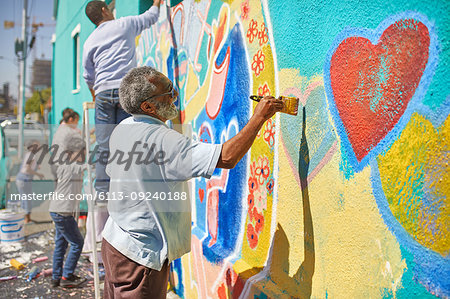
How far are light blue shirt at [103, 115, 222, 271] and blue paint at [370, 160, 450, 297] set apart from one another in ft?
3.01

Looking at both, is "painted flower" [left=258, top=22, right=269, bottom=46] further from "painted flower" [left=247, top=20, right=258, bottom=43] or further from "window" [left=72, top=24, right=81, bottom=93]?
"window" [left=72, top=24, right=81, bottom=93]

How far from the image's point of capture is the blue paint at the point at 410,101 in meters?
1.37

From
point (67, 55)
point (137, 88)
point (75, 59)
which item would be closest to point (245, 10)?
point (137, 88)

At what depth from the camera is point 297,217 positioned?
2.12 metres

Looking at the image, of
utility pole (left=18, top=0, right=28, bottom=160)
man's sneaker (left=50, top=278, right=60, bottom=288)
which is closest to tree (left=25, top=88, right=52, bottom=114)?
utility pole (left=18, top=0, right=28, bottom=160)

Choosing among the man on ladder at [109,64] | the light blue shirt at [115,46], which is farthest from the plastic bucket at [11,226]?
the light blue shirt at [115,46]

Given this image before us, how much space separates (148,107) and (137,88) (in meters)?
0.12

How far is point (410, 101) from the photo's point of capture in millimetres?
1455

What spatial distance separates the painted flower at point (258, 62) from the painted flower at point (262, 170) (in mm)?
586

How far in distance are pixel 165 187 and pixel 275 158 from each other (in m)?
0.73

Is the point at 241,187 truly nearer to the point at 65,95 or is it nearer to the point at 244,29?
the point at 244,29

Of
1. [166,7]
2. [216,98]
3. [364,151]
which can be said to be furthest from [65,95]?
[364,151]

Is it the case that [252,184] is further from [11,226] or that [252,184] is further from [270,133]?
[11,226]

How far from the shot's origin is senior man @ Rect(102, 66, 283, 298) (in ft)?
6.29
